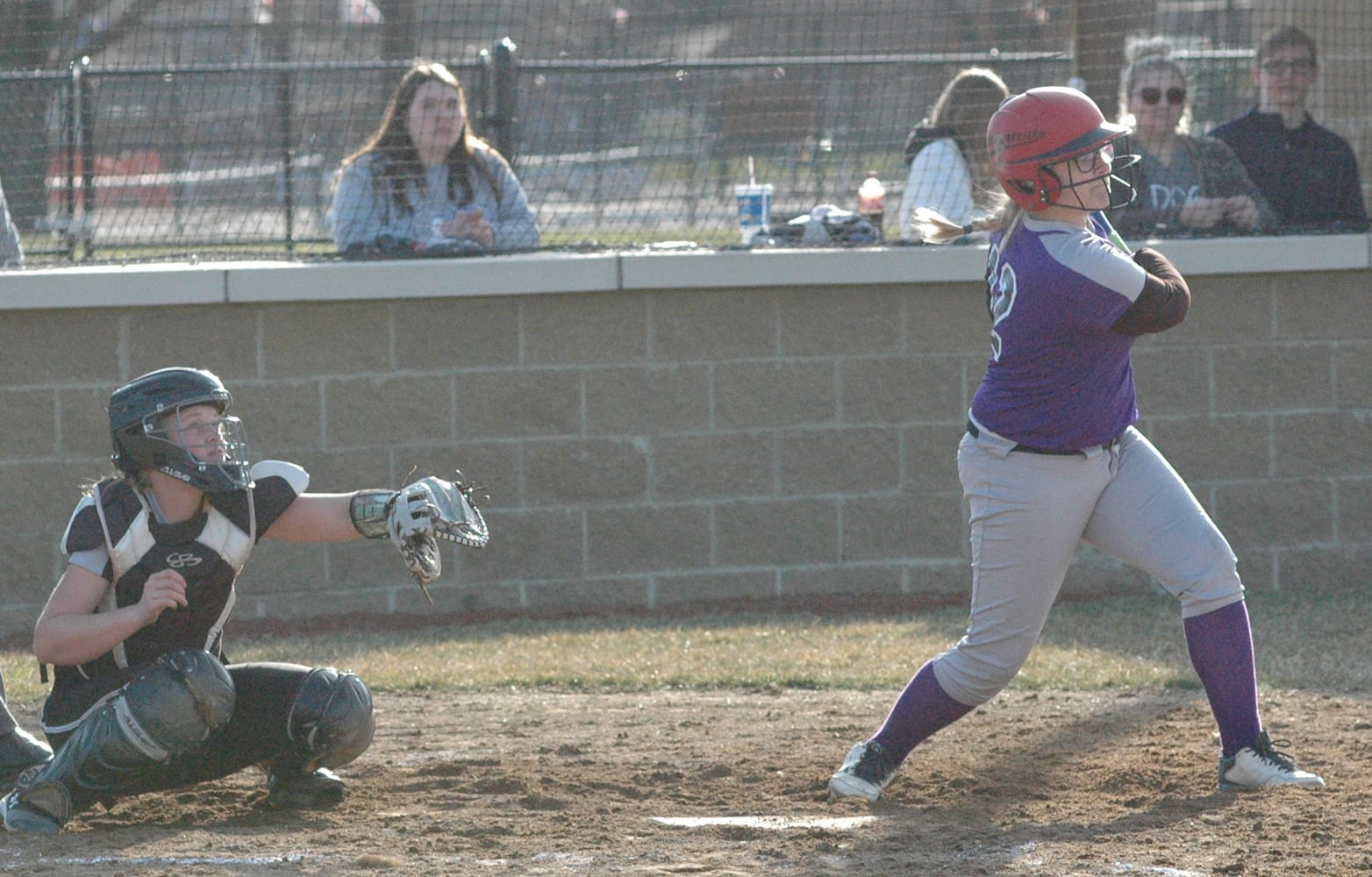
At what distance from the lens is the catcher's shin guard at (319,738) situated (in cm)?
414

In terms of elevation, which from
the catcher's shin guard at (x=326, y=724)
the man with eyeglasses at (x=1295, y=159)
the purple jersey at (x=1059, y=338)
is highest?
Result: the man with eyeglasses at (x=1295, y=159)

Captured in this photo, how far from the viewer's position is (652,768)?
4629 millimetres

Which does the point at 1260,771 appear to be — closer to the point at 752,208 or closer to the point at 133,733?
the point at 133,733

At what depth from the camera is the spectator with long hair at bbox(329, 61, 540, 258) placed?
706 centimetres

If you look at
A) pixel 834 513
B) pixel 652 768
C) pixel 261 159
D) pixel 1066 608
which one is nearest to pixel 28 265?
pixel 261 159

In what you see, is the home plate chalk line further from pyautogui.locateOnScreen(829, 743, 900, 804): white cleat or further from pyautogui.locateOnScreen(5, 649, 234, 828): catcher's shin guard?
pyautogui.locateOnScreen(5, 649, 234, 828): catcher's shin guard

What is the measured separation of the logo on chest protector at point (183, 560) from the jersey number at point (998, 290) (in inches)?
78.3

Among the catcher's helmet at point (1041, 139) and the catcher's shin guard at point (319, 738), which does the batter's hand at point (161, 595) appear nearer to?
the catcher's shin guard at point (319, 738)

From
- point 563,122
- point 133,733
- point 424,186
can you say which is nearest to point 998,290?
point 133,733

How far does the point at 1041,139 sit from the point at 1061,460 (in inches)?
29.8

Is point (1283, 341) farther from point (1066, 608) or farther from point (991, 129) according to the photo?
point (991, 129)

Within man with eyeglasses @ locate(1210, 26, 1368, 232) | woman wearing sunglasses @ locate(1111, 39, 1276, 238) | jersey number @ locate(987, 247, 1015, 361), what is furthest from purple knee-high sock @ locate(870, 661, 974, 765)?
man with eyeglasses @ locate(1210, 26, 1368, 232)

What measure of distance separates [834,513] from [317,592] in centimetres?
218

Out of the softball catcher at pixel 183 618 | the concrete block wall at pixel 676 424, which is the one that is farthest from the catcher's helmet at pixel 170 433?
the concrete block wall at pixel 676 424
